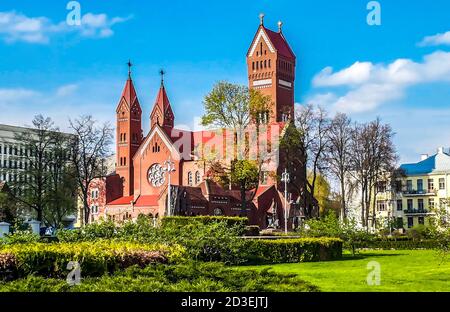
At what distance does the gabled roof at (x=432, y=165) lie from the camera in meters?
75.8

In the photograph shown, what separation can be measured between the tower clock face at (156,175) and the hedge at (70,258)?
61982 mm

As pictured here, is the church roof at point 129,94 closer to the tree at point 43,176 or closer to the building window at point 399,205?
the tree at point 43,176

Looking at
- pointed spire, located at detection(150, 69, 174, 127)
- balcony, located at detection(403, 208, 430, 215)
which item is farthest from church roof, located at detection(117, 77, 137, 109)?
balcony, located at detection(403, 208, 430, 215)

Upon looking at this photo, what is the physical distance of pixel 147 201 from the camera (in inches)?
3095

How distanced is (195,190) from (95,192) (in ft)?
77.8

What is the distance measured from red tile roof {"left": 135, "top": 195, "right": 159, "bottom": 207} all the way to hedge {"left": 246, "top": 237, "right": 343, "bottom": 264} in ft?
155

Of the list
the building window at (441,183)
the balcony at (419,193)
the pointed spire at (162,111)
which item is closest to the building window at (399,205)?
the balcony at (419,193)

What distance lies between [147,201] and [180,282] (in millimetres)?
65890

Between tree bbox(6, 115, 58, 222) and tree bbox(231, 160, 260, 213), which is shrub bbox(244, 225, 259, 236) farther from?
tree bbox(6, 115, 58, 222)

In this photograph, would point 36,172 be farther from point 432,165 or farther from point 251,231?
point 432,165

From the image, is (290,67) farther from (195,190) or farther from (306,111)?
(306,111)

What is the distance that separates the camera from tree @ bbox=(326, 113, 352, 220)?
185 feet
